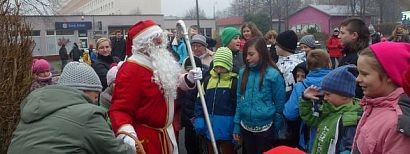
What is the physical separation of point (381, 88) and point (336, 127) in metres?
0.80

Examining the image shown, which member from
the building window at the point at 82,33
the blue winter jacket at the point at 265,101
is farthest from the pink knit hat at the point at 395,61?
the building window at the point at 82,33

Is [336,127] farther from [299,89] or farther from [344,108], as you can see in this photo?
[299,89]

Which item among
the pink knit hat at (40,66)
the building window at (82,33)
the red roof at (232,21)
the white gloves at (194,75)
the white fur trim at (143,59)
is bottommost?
the white gloves at (194,75)

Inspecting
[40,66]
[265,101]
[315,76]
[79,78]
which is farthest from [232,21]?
[79,78]

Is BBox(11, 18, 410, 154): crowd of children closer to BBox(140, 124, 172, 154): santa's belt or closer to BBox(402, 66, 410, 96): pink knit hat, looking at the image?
BBox(402, 66, 410, 96): pink knit hat

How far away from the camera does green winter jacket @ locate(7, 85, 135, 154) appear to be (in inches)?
83.1

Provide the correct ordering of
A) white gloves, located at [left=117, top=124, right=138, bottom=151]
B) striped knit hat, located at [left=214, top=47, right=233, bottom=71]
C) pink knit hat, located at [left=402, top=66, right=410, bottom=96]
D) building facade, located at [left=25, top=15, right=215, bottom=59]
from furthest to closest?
building facade, located at [left=25, top=15, right=215, bottom=59]
striped knit hat, located at [left=214, top=47, right=233, bottom=71]
white gloves, located at [left=117, top=124, right=138, bottom=151]
pink knit hat, located at [left=402, top=66, right=410, bottom=96]

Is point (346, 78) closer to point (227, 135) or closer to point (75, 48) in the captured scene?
point (227, 135)

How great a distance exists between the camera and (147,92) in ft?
11.3

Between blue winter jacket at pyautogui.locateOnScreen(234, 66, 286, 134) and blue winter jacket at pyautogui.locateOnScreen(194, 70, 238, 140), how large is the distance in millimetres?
343

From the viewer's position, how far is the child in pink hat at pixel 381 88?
2305 millimetres

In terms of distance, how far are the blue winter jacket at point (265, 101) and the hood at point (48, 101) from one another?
226cm

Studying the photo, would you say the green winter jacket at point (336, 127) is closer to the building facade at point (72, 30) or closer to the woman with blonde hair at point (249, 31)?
the woman with blonde hair at point (249, 31)

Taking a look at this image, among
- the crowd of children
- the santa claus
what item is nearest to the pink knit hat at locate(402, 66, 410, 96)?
the crowd of children
